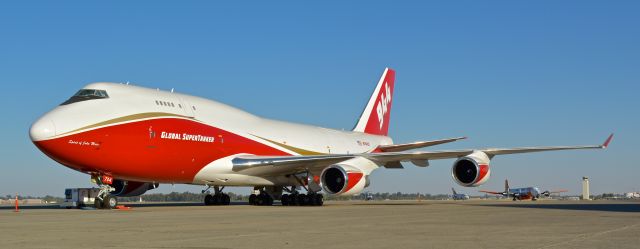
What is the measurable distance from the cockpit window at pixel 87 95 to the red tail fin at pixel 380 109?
61.8 feet

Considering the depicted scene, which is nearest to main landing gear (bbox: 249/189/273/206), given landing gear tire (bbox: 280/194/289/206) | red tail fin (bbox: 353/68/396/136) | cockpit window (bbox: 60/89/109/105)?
landing gear tire (bbox: 280/194/289/206)

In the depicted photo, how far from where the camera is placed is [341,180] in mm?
26938

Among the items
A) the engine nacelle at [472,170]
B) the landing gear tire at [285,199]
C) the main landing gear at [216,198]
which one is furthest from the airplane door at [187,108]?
the engine nacelle at [472,170]

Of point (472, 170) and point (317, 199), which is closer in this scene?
point (472, 170)

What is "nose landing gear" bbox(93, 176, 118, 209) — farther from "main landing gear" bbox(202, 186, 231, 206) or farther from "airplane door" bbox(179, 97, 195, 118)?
"main landing gear" bbox(202, 186, 231, 206)

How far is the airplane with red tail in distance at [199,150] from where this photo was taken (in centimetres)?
2238

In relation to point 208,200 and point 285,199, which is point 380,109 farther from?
point 208,200

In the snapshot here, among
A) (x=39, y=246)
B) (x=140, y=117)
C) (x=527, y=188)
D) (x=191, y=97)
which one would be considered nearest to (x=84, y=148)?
(x=140, y=117)

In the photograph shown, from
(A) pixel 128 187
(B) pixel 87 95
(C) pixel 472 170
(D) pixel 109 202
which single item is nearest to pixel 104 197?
(D) pixel 109 202

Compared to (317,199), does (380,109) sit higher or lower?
higher

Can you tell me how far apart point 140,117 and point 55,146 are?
10.1 feet

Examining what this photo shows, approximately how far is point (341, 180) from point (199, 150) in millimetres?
5219

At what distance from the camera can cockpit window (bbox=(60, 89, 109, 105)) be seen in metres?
23.1

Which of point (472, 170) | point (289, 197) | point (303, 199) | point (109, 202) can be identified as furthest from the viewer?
point (289, 197)
